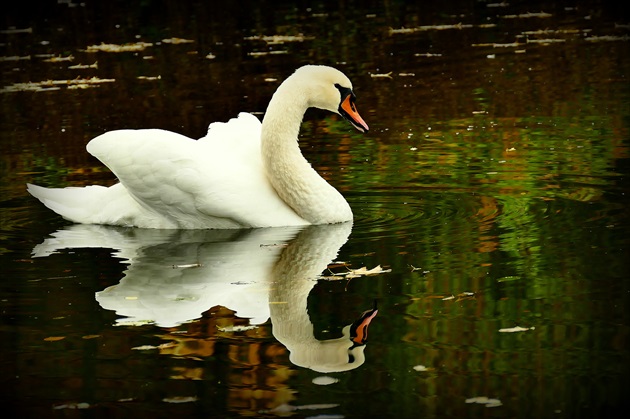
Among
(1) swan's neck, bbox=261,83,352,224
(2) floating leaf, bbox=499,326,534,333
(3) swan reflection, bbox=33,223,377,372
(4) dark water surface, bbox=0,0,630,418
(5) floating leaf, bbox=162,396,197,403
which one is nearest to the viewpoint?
(5) floating leaf, bbox=162,396,197,403

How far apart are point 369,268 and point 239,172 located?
197 cm

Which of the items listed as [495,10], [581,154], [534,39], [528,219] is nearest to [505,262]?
[528,219]

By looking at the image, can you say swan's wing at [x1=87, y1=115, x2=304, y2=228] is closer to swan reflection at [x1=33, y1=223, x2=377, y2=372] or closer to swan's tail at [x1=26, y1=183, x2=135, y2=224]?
swan reflection at [x1=33, y1=223, x2=377, y2=372]

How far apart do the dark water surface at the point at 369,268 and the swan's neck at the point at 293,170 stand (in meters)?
0.25

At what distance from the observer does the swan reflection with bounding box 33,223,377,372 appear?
22.5ft

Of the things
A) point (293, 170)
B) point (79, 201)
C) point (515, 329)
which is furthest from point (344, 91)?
point (515, 329)

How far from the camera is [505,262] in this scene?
829 cm

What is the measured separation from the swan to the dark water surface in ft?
0.84

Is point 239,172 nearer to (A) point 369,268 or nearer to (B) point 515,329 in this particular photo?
(A) point 369,268

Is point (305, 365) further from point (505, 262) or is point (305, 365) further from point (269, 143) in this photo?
point (269, 143)

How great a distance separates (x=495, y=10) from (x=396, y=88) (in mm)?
10232

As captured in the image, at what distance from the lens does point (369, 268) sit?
8.33 m

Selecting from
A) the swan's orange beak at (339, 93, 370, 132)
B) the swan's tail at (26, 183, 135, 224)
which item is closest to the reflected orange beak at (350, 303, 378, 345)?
the swan's orange beak at (339, 93, 370, 132)

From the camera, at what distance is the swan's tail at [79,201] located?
420 inches
